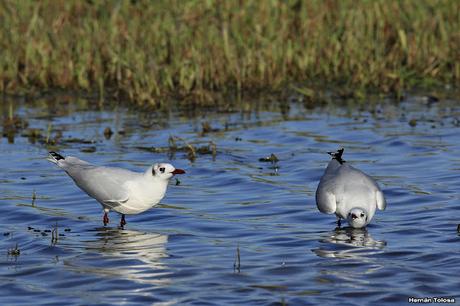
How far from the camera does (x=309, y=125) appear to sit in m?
16.2

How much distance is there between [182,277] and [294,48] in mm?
10727

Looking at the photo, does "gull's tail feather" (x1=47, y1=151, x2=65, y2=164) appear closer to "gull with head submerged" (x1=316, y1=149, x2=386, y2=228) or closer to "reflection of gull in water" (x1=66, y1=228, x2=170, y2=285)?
"reflection of gull in water" (x1=66, y1=228, x2=170, y2=285)

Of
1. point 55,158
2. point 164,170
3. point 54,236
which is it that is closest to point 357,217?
point 164,170

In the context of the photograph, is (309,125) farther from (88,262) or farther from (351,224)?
(88,262)

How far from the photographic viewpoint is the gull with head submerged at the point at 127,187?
1060 cm

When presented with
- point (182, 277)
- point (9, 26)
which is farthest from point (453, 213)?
point (9, 26)

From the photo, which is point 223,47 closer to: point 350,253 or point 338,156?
point 338,156

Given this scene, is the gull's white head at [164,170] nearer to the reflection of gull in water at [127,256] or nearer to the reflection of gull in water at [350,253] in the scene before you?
the reflection of gull in water at [127,256]

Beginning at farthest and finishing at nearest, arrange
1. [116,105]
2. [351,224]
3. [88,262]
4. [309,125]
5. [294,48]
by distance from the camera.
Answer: [294,48]
[116,105]
[309,125]
[351,224]
[88,262]

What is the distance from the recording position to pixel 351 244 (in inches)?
386

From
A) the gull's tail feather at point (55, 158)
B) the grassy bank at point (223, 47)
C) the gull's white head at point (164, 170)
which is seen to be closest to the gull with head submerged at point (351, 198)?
the gull's white head at point (164, 170)

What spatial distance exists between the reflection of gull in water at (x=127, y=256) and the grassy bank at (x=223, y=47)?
709 cm

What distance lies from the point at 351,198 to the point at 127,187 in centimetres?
229

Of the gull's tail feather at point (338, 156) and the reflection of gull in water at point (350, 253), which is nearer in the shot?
the reflection of gull in water at point (350, 253)
